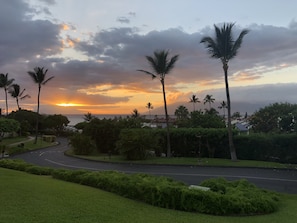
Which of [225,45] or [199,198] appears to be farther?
[225,45]

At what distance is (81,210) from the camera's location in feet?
23.0

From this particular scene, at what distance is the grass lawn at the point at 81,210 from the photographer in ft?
20.9

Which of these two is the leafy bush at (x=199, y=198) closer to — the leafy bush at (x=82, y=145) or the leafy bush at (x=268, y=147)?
the leafy bush at (x=268, y=147)

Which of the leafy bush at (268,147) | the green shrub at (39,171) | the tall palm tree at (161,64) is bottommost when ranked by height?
the green shrub at (39,171)

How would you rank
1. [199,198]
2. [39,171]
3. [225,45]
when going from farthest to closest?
[225,45] < [39,171] < [199,198]

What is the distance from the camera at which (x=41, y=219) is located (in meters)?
6.13

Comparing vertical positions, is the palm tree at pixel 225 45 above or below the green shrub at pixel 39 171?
above

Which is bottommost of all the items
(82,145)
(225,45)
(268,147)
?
(82,145)

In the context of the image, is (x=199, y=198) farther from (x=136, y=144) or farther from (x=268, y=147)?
(x=268, y=147)

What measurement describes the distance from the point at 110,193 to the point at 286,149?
21327 millimetres

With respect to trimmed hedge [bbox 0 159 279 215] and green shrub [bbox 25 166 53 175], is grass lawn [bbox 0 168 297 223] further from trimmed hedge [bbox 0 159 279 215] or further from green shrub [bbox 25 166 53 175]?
green shrub [bbox 25 166 53 175]

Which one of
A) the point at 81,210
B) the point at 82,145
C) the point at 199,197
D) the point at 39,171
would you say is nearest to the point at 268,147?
the point at 82,145

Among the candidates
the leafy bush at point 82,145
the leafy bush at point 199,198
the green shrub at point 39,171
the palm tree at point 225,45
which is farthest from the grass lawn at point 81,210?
the leafy bush at point 82,145

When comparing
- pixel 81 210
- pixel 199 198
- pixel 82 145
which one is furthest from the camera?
pixel 82 145
